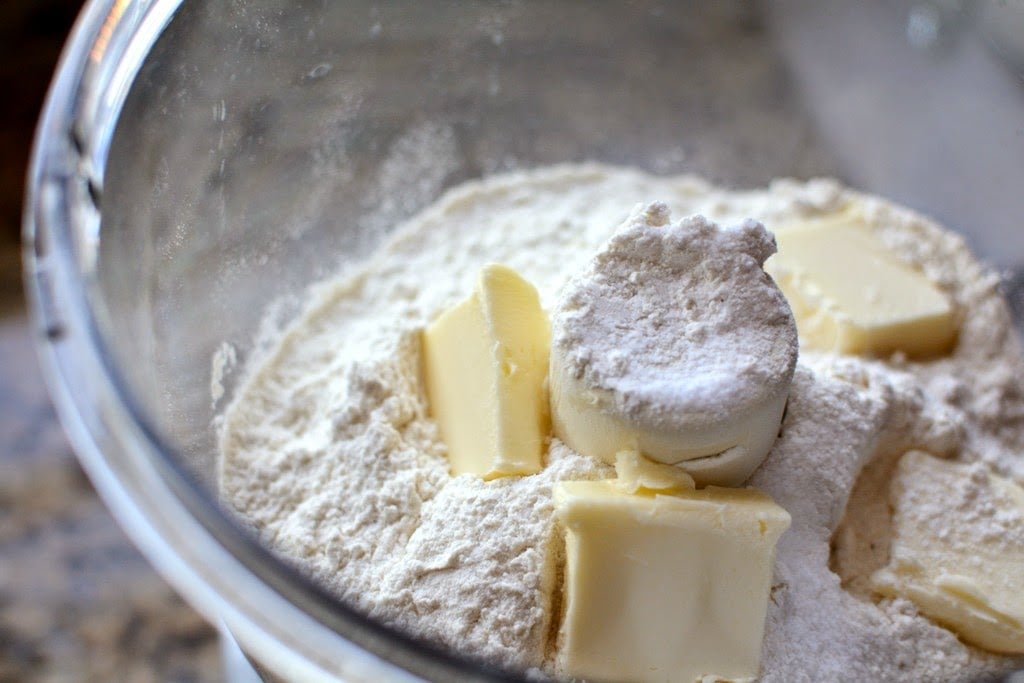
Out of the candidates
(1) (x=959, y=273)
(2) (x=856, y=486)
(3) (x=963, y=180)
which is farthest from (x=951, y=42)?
(2) (x=856, y=486)

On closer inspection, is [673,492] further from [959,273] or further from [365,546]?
[959,273]

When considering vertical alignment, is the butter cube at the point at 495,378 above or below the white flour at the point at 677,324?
below

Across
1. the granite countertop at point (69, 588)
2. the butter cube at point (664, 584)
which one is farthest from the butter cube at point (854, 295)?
the granite countertop at point (69, 588)

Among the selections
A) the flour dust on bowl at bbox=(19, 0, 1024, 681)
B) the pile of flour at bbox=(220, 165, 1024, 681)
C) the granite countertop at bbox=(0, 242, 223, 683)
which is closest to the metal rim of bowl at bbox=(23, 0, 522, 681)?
the flour dust on bowl at bbox=(19, 0, 1024, 681)

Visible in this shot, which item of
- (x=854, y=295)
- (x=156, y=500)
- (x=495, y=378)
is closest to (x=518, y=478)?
(x=495, y=378)

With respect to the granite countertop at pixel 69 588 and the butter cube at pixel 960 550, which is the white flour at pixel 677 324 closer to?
the butter cube at pixel 960 550

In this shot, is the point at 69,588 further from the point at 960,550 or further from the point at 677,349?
the point at 960,550
